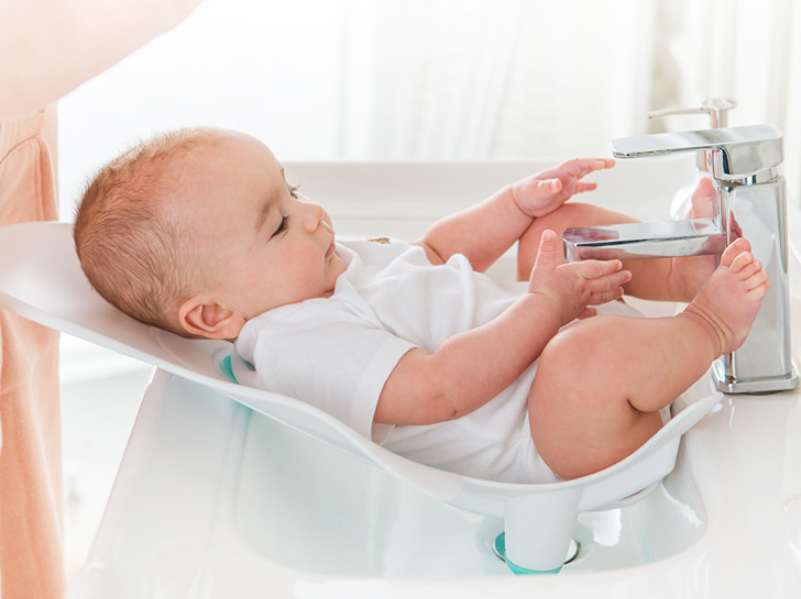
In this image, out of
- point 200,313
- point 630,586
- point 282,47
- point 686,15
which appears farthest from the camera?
point 686,15

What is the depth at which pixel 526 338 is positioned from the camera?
23.3 inches

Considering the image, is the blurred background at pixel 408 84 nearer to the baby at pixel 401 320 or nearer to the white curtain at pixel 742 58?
the white curtain at pixel 742 58

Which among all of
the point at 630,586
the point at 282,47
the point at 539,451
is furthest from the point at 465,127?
the point at 630,586

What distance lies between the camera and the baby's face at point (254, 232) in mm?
606

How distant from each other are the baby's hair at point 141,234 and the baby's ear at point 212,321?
0.05 ft

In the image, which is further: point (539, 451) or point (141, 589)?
point (539, 451)

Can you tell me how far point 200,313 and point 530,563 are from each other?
0.30 m

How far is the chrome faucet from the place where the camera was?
20.0 inches

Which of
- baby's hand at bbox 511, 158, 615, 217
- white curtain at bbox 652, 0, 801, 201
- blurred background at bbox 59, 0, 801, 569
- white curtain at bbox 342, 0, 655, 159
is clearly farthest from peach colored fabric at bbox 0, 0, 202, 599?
white curtain at bbox 652, 0, 801, 201

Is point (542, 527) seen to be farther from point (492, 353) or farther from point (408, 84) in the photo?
point (408, 84)

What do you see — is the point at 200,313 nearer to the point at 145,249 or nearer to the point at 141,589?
the point at 145,249

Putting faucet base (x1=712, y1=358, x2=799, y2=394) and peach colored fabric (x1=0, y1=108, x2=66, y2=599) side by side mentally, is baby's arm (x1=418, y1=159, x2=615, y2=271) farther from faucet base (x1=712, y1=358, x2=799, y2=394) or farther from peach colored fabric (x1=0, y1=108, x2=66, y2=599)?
peach colored fabric (x1=0, y1=108, x2=66, y2=599)

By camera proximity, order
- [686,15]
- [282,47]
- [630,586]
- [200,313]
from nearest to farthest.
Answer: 1. [630,586]
2. [200,313]
3. [282,47]
4. [686,15]

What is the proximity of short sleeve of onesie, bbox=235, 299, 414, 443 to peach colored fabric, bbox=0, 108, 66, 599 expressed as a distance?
0.69 feet
